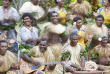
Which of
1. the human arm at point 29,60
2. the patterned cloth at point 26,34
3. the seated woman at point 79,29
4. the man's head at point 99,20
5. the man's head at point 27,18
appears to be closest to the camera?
the human arm at point 29,60

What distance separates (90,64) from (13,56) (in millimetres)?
1648

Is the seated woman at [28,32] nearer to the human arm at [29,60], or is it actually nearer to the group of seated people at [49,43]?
the group of seated people at [49,43]

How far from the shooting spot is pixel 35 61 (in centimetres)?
680

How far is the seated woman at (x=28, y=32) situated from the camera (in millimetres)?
7142

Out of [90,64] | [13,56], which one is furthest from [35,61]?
[90,64]

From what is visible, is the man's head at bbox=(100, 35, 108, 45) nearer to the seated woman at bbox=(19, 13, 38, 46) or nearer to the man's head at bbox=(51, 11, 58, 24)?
the man's head at bbox=(51, 11, 58, 24)

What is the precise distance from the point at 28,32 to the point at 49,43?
2.37 ft

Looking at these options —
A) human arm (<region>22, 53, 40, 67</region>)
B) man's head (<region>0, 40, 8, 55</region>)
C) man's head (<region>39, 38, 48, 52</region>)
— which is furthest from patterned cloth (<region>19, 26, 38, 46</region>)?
man's head (<region>0, 40, 8, 55</region>)

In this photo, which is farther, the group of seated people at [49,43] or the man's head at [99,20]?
the man's head at [99,20]

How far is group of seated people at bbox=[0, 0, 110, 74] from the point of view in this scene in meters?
6.77

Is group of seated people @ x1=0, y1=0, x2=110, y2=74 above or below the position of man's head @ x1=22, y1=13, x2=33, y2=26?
below

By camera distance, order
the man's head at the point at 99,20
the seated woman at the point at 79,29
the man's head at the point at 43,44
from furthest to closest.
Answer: the man's head at the point at 99,20
the seated woman at the point at 79,29
the man's head at the point at 43,44

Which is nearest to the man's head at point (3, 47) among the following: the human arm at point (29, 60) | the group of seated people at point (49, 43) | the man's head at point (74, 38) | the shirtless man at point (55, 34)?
the group of seated people at point (49, 43)

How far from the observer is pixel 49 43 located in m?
7.70
